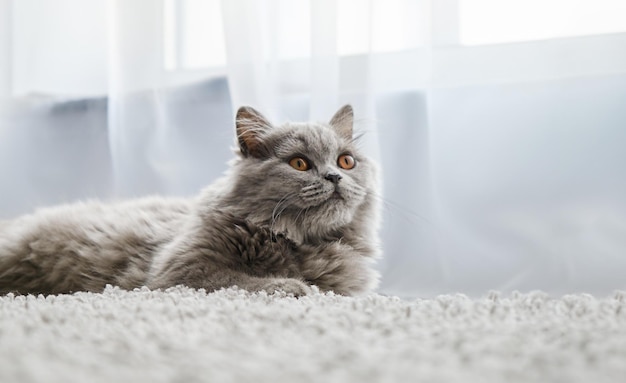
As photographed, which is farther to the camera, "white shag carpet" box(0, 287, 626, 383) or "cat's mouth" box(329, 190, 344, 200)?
"cat's mouth" box(329, 190, 344, 200)

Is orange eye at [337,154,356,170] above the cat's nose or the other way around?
above

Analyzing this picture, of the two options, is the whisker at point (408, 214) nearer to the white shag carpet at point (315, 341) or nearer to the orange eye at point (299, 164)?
the orange eye at point (299, 164)

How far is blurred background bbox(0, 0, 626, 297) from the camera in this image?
1.58 metres

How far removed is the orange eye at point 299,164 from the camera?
52.2 inches

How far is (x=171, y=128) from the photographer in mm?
2057

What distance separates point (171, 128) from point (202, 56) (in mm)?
261

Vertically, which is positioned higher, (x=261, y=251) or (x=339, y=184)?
(x=339, y=184)

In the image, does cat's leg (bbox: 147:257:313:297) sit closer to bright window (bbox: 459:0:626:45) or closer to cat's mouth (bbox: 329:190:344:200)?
cat's mouth (bbox: 329:190:344:200)

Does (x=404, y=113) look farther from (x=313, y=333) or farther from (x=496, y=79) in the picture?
(x=313, y=333)

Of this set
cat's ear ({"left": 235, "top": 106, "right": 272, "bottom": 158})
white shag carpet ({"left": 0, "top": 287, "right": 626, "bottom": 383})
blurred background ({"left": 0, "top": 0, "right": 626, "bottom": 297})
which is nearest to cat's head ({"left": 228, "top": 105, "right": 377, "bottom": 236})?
cat's ear ({"left": 235, "top": 106, "right": 272, "bottom": 158})

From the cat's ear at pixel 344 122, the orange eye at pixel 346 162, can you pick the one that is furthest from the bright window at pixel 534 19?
the orange eye at pixel 346 162

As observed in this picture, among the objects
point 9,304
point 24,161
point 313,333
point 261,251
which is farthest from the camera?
point 24,161

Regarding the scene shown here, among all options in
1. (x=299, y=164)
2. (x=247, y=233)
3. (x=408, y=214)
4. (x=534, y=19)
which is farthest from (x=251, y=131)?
(x=534, y=19)

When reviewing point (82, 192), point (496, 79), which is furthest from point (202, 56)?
point (496, 79)
